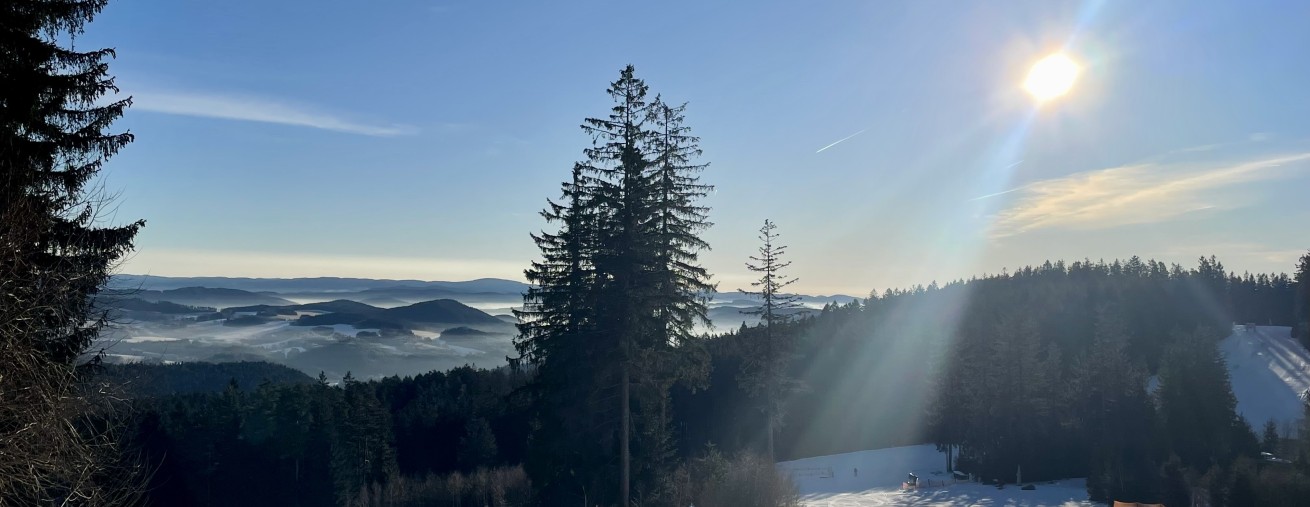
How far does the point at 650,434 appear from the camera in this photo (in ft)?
85.0

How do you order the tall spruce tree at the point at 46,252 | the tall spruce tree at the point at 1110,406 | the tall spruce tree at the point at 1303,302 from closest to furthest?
the tall spruce tree at the point at 46,252 < the tall spruce tree at the point at 1110,406 < the tall spruce tree at the point at 1303,302

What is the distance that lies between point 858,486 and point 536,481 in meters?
34.0

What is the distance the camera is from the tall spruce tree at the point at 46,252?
28.3 ft

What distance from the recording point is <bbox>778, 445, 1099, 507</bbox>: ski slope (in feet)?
140

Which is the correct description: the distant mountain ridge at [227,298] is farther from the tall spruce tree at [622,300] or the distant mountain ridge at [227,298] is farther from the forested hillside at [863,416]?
the tall spruce tree at [622,300]

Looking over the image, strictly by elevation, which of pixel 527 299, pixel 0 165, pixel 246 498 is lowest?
pixel 246 498

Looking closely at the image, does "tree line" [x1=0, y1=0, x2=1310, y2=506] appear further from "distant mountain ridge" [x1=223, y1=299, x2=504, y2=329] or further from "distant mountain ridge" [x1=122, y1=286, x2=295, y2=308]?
"distant mountain ridge" [x1=122, y1=286, x2=295, y2=308]

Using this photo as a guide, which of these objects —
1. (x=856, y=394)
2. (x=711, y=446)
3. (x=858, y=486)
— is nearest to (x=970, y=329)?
(x=856, y=394)

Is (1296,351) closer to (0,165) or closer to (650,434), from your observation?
(650,434)

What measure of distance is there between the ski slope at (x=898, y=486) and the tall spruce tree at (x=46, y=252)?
67.0ft

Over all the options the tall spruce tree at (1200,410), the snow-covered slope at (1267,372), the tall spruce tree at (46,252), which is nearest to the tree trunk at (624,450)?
the tall spruce tree at (46,252)

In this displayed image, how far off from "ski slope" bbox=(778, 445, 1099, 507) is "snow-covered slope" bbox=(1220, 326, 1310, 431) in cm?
3185

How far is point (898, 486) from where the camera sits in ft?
182

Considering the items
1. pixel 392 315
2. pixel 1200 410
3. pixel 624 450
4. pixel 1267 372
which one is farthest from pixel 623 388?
pixel 392 315
